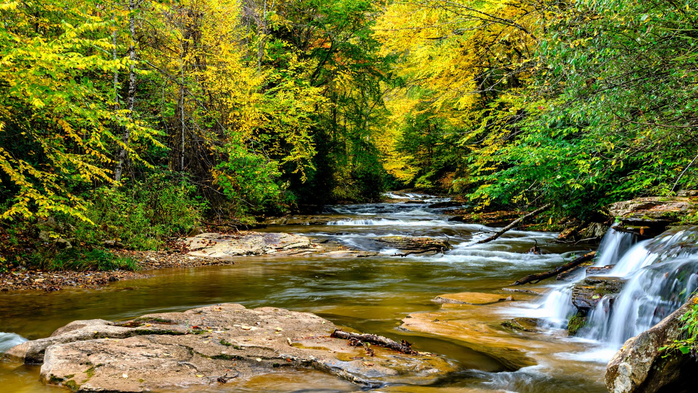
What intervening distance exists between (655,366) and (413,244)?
36.2 ft

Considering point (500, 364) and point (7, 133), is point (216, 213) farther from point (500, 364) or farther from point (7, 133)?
point (500, 364)

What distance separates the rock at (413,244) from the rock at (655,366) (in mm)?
9809

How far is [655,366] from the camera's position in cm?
363

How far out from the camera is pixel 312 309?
25.1 feet

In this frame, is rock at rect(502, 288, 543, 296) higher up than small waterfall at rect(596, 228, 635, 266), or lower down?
lower down

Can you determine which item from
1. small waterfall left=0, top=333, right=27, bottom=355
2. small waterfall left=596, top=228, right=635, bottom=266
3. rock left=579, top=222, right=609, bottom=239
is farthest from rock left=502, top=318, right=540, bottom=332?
rock left=579, top=222, right=609, bottom=239

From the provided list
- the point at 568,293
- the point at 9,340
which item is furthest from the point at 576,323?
the point at 9,340

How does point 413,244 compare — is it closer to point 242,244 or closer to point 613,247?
point 242,244

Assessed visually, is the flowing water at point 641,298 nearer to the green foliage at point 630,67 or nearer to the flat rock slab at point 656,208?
the flat rock slab at point 656,208

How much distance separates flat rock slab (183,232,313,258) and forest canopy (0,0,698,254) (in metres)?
0.88

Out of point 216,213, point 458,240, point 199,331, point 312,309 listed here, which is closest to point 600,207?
point 458,240

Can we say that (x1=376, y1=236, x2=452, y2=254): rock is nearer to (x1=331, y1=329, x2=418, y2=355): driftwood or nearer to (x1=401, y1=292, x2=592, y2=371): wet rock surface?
(x1=401, y1=292, x2=592, y2=371): wet rock surface

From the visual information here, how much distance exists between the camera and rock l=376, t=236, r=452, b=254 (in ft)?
46.2

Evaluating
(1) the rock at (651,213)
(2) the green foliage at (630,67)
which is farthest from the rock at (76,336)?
(1) the rock at (651,213)
